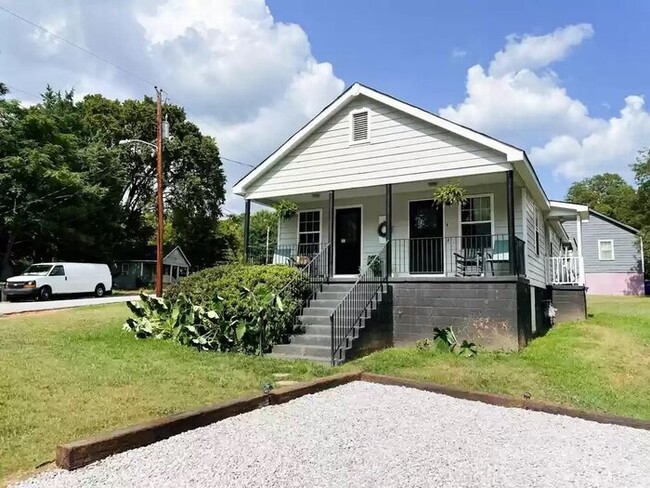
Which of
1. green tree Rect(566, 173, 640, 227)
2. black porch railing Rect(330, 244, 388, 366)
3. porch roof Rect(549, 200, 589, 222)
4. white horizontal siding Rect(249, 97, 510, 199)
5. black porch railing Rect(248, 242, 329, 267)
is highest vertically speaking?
green tree Rect(566, 173, 640, 227)

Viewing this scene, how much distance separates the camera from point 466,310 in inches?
368

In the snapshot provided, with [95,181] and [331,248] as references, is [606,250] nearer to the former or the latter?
[331,248]

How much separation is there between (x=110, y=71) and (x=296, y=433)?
1729cm

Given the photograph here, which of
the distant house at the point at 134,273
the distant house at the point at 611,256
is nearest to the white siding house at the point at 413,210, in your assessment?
the distant house at the point at 611,256

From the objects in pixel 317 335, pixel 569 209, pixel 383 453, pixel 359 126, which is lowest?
pixel 383 453

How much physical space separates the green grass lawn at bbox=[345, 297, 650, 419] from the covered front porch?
1.97 meters

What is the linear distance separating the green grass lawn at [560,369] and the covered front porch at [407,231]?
1968 mm

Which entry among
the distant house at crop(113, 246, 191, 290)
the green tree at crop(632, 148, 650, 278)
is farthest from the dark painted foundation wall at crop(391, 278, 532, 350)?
the distant house at crop(113, 246, 191, 290)

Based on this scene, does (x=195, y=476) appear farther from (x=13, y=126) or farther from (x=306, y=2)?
(x=13, y=126)

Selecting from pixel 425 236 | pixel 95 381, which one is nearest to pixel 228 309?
pixel 95 381

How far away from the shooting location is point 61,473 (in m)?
3.26

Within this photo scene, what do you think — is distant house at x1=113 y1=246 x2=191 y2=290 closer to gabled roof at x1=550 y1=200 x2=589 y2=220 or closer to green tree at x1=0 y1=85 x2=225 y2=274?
green tree at x1=0 y1=85 x2=225 y2=274

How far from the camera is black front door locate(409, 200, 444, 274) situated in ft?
38.8

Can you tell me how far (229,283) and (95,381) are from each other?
3880mm
